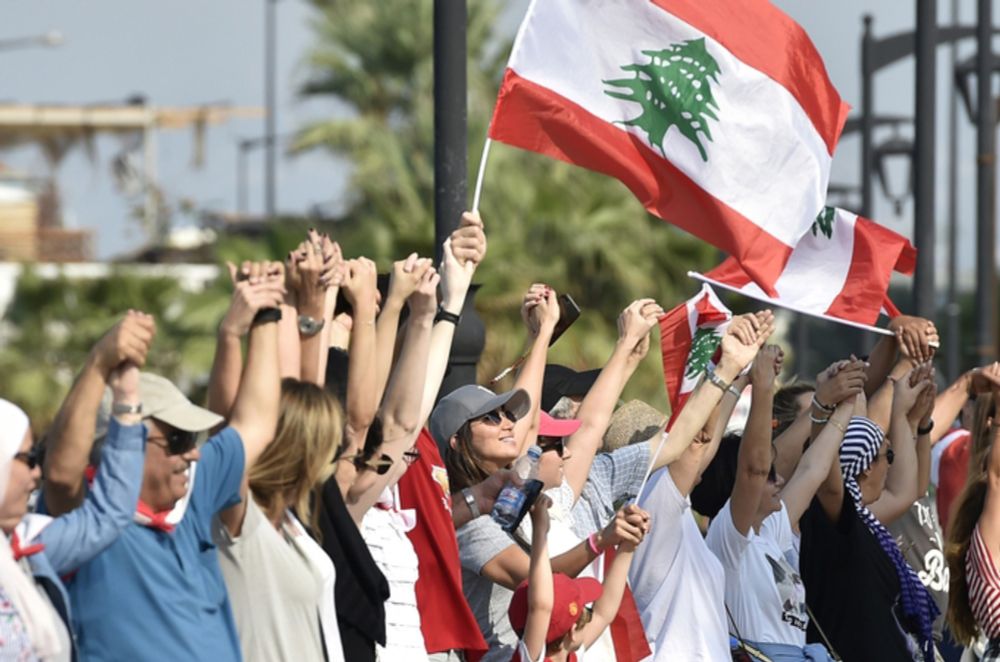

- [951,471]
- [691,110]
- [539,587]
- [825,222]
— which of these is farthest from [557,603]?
[951,471]

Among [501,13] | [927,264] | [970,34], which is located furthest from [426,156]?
[927,264]

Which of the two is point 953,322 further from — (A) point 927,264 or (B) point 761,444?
(B) point 761,444

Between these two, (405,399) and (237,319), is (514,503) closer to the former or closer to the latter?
(405,399)

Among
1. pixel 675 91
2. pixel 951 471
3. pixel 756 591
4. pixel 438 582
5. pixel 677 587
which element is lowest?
pixel 951 471

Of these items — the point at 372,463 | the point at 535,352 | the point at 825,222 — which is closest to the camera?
the point at 372,463

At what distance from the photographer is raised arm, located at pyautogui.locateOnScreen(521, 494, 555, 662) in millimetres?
6152

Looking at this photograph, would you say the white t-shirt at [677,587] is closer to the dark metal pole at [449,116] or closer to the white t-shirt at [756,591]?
the white t-shirt at [756,591]

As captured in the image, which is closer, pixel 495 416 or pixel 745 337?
pixel 495 416

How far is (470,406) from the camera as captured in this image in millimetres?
6715

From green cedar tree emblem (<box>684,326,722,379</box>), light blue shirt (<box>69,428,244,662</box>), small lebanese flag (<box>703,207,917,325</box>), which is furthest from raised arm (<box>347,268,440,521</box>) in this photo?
small lebanese flag (<box>703,207,917,325</box>)

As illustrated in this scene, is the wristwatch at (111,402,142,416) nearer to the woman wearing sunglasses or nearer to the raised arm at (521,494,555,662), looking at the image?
the woman wearing sunglasses

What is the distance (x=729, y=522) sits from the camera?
7.50m

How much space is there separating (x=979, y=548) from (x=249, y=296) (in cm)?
301

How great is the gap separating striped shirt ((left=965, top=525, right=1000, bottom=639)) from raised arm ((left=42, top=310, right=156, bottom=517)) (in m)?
3.37
